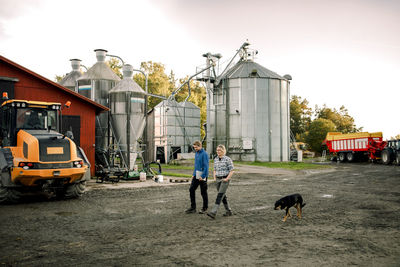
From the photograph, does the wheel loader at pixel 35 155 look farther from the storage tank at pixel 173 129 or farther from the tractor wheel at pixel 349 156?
the tractor wheel at pixel 349 156

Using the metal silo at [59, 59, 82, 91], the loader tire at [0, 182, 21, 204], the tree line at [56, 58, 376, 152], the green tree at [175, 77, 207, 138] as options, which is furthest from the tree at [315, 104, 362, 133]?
the loader tire at [0, 182, 21, 204]

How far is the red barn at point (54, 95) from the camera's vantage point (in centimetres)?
1620

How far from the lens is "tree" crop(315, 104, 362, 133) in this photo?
63.9 m

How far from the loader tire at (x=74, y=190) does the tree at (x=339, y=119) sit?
2327 inches

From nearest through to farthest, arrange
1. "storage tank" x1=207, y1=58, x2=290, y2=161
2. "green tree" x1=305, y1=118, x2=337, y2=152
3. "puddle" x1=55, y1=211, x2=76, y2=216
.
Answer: "puddle" x1=55, y1=211, x2=76, y2=216, "storage tank" x1=207, y1=58, x2=290, y2=161, "green tree" x1=305, y1=118, x2=337, y2=152

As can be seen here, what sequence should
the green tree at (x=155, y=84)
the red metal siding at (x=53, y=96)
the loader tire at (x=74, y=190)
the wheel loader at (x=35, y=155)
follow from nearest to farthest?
the wheel loader at (x=35, y=155), the loader tire at (x=74, y=190), the red metal siding at (x=53, y=96), the green tree at (x=155, y=84)

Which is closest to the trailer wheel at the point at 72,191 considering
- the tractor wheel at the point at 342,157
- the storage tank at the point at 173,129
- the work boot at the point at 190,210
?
the work boot at the point at 190,210

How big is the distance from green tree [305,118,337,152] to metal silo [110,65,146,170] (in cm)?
3928

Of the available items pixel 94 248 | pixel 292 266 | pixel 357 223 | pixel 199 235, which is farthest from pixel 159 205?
pixel 292 266

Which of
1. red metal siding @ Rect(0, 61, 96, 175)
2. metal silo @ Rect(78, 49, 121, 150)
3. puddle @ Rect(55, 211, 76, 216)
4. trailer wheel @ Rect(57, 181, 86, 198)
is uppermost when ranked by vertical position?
metal silo @ Rect(78, 49, 121, 150)

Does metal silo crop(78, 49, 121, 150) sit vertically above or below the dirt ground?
above

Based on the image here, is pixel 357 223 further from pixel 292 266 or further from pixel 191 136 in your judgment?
pixel 191 136

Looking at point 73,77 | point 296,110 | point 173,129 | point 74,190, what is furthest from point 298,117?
point 74,190

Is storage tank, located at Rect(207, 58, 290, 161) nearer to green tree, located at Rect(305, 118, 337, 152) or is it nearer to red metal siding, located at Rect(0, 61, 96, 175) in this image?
Answer: red metal siding, located at Rect(0, 61, 96, 175)
